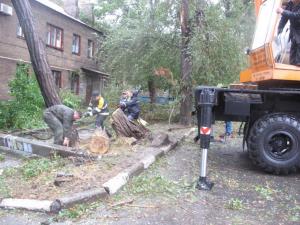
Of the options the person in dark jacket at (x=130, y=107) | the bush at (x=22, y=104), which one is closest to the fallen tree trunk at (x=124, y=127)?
the person in dark jacket at (x=130, y=107)

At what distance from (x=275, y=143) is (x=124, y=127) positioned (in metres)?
4.01

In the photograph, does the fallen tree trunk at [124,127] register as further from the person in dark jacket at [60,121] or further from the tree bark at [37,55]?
the tree bark at [37,55]

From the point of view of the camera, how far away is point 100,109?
1307 cm

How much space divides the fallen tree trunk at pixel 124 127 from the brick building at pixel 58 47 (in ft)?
37.7

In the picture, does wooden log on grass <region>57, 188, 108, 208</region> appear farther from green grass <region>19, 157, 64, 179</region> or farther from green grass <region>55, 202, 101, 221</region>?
green grass <region>19, 157, 64, 179</region>

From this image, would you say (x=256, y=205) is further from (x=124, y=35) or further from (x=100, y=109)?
(x=124, y=35)

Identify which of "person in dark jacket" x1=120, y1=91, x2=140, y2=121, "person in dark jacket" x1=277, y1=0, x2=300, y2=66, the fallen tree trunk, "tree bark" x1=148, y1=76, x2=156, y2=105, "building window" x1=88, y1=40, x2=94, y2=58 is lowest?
the fallen tree trunk

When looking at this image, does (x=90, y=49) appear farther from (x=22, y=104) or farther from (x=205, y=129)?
(x=205, y=129)

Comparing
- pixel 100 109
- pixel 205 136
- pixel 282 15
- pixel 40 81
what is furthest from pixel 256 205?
pixel 100 109

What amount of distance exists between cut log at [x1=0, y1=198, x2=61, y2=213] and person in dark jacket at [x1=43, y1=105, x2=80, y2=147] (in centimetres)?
354

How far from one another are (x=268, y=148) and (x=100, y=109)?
666cm

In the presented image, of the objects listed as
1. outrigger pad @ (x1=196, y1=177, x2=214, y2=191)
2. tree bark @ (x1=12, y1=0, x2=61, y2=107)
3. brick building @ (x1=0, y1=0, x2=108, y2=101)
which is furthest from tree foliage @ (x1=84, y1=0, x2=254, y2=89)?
outrigger pad @ (x1=196, y1=177, x2=214, y2=191)

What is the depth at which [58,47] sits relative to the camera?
27172 millimetres

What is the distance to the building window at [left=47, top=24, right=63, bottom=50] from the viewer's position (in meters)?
26.2
